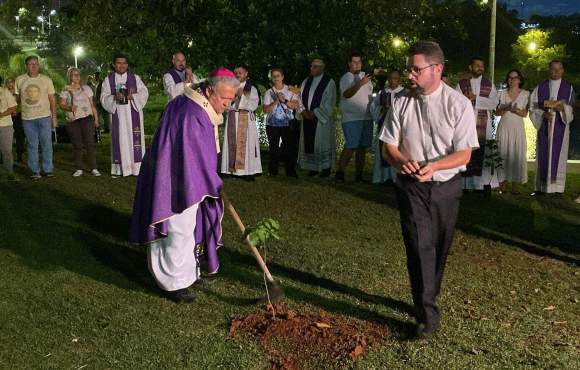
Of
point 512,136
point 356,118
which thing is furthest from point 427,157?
point 356,118

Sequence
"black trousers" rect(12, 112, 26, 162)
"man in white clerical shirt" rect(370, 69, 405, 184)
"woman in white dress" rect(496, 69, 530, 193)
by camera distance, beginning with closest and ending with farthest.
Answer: "woman in white dress" rect(496, 69, 530, 193) → "man in white clerical shirt" rect(370, 69, 405, 184) → "black trousers" rect(12, 112, 26, 162)

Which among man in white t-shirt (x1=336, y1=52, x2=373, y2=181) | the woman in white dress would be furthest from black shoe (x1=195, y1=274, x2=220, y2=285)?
the woman in white dress

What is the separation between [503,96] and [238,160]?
4.47m

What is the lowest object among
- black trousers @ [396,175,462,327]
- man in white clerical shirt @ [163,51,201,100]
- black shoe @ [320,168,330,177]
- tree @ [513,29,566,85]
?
black shoe @ [320,168,330,177]

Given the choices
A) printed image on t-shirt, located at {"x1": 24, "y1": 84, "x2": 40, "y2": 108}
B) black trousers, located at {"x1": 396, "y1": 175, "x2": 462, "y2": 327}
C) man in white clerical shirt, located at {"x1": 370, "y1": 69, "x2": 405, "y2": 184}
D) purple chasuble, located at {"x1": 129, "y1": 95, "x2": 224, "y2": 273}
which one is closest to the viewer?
black trousers, located at {"x1": 396, "y1": 175, "x2": 462, "y2": 327}

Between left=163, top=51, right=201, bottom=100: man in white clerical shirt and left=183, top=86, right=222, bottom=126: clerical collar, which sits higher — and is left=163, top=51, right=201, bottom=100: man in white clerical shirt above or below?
above

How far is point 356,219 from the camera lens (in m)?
9.62

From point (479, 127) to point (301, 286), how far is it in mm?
5882

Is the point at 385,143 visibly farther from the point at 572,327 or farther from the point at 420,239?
the point at 572,327

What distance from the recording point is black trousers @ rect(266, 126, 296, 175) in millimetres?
13023

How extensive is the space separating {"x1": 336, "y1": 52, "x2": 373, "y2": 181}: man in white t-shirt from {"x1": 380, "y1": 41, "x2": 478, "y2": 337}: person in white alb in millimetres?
7040

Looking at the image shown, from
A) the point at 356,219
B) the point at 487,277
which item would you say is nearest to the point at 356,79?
the point at 356,219

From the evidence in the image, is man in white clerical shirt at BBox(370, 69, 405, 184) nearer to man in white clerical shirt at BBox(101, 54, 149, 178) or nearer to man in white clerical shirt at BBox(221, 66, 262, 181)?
man in white clerical shirt at BBox(221, 66, 262, 181)

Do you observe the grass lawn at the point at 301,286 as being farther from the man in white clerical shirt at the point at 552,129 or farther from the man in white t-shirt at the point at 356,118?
the man in white t-shirt at the point at 356,118
